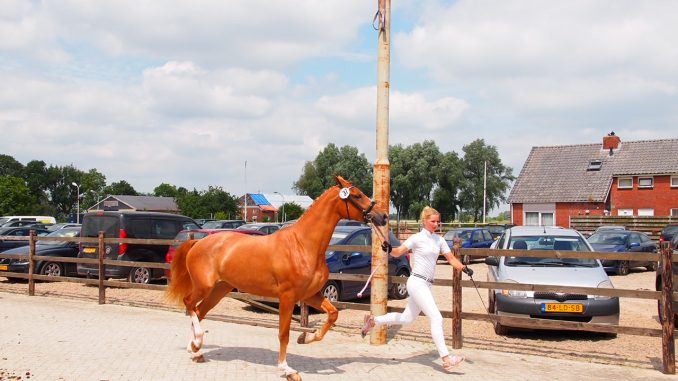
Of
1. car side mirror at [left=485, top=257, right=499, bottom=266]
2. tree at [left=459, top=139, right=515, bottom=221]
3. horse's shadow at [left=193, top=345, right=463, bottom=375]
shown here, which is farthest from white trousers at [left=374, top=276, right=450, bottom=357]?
tree at [left=459, top=139, right=515, bottom=221]

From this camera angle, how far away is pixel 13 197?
10188 centimetres

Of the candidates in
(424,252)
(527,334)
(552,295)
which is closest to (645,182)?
(527,334)

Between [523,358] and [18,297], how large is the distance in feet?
37.1

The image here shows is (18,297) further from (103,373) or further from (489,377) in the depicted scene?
(489,377)

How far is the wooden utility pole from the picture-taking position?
9.01 metres

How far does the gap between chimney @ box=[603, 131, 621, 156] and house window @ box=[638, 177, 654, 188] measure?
11.9 feet

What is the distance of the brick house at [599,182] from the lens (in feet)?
159

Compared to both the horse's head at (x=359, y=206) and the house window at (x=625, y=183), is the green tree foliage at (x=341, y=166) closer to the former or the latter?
the house window at (x=625, y=183)

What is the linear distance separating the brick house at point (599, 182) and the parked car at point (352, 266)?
3895cm

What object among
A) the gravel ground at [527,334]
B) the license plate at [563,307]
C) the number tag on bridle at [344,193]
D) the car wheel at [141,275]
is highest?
the number tag on bridle at [344,193]

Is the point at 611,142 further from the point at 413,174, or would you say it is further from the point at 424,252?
the point at 424,252

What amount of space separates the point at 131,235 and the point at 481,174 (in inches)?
3339

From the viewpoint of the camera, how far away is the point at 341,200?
7180 mm

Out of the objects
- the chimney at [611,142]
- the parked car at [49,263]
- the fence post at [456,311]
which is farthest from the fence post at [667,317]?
the chimney at [611,142]
